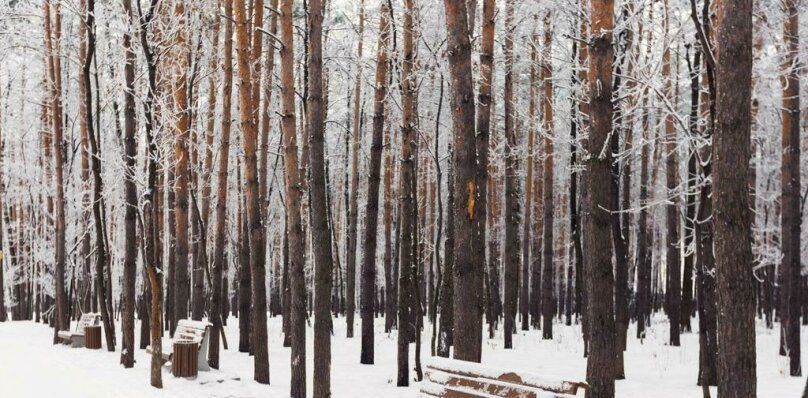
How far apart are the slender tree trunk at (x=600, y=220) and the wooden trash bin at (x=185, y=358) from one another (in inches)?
236

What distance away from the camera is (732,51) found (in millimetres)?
5145

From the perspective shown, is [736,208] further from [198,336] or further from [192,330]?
[192,330]

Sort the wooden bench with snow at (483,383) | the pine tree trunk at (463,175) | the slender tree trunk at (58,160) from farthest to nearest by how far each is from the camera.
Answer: the slender tree trunk at (58,160) → the pine tree trunk at (463,175) → the wooden bench with snow at (483,383)

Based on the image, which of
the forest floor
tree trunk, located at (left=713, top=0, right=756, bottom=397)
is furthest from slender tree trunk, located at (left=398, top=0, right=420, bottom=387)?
tree trunk, located at (left=713, top=0, right=756, bottom=397)

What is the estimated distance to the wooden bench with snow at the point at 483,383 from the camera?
4301 mm

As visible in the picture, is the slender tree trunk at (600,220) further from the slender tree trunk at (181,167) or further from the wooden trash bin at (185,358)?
the slender tree trunk at (181,167)

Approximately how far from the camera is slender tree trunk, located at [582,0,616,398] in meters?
7.17

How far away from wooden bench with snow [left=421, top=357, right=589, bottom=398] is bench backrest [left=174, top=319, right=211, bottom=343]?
563 cm

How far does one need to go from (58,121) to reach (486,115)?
1230 centimetres

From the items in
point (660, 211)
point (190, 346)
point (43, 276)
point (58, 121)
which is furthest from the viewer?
point (660, 211)

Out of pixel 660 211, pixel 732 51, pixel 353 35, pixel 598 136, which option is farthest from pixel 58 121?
pixel 660 211

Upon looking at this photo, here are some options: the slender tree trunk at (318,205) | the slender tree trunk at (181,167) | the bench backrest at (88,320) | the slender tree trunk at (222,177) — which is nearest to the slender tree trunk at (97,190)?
the bench backrest at (88,320)

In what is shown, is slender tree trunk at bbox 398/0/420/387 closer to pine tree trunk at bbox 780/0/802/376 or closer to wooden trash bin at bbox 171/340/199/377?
wooden trash bin at bbox 171/340/199/377

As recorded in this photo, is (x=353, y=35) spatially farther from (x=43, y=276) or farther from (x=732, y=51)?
(x=43, y=276)
